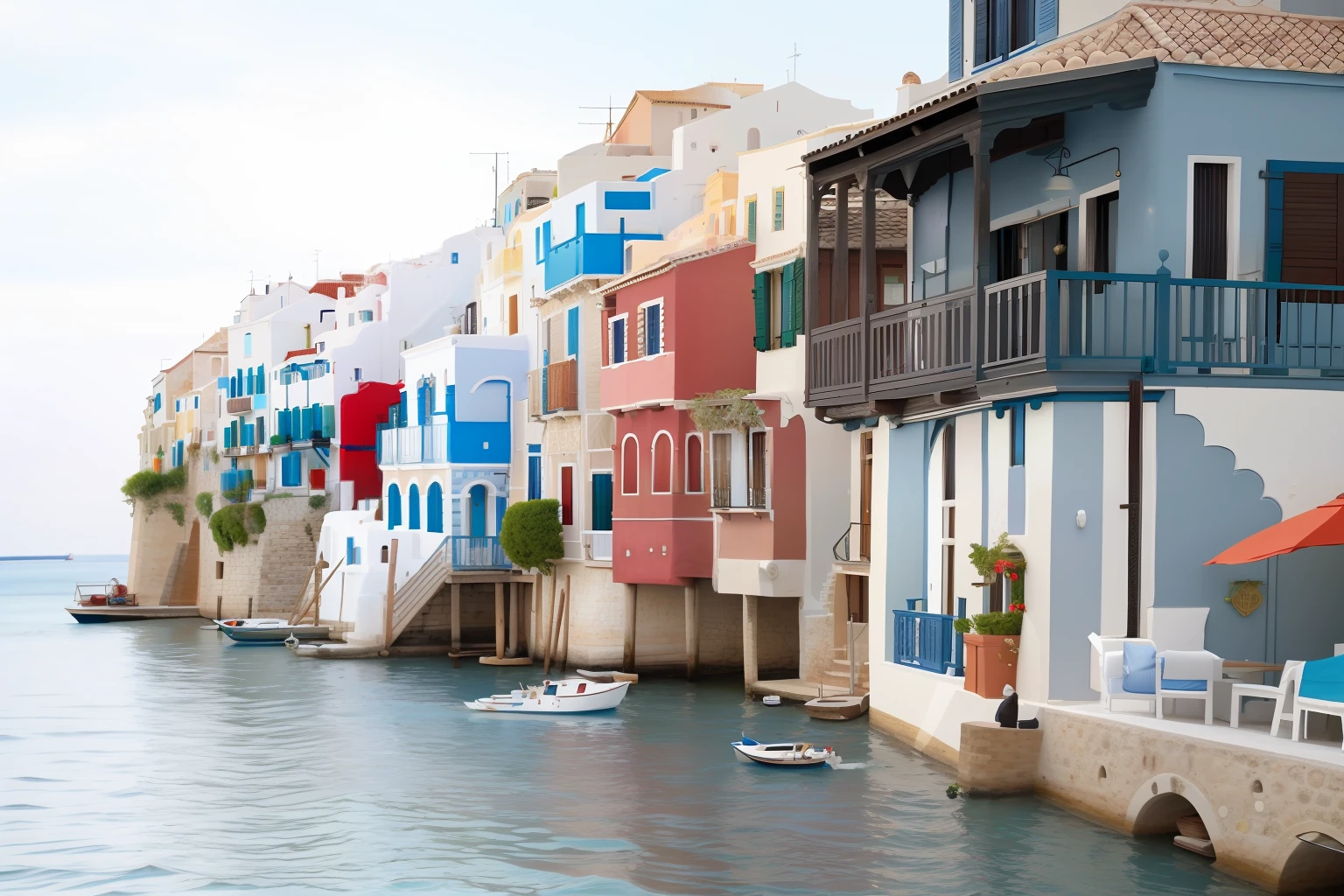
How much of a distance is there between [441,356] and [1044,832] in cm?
3482

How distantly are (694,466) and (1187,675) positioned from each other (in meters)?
19.3

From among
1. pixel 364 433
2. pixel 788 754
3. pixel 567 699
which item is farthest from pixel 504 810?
pixel 364 433

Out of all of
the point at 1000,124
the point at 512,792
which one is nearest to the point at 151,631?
the point at 512,792

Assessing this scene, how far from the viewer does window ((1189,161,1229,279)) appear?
19516mm

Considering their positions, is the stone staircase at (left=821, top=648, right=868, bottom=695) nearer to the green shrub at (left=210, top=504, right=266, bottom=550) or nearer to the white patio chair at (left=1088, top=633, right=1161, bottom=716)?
the white patio chair at (left=1088, top=633, right=1161, bottom=716)

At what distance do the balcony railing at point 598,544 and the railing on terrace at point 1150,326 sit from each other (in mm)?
20522

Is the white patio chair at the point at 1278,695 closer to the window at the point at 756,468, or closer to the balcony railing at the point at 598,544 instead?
the window at the point at 756,468

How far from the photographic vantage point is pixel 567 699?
32031 millimetres

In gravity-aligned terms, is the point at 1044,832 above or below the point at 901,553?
below

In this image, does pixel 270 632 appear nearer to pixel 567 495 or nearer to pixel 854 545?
pixel 567 495

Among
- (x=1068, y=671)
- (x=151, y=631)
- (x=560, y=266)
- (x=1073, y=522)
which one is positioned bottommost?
(x=151, y=631)

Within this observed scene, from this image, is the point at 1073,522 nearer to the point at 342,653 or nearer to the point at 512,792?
the point at 512,792

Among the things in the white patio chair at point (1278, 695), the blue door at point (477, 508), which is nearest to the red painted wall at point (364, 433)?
the blue door at point (477, 508)

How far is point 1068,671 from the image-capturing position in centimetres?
1873
